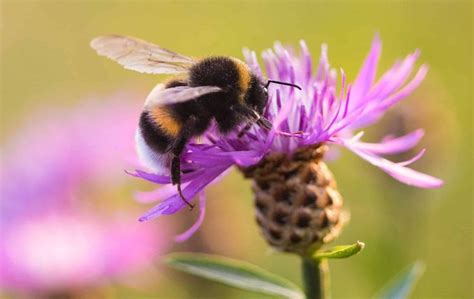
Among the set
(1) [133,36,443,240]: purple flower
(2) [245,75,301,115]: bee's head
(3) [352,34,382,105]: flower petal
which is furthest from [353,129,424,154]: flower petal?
(2) [245,75,301,115]: bee's head

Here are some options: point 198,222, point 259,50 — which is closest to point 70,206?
point 198,222

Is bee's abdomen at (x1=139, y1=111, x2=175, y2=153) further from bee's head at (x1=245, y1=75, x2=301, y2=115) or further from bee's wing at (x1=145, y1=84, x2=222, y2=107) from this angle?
bee's head at (x1=245, y1=75, x2=301, y2=115)

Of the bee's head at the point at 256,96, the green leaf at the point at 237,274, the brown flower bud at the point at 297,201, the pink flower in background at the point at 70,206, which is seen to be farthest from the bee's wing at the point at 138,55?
the pink flower in background at the point at 70,206

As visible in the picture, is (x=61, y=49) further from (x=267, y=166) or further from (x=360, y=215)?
(x=267, y=166)

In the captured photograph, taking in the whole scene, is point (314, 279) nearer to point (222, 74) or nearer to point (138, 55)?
point (222, 74)

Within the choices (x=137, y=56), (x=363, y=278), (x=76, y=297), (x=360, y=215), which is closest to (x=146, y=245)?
(x=76, y=297)

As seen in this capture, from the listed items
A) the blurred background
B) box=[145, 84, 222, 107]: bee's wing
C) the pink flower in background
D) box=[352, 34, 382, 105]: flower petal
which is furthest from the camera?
the blurred background
